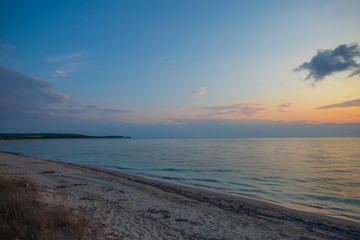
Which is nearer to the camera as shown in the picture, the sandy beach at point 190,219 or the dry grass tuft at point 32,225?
the dry grass tuft at point 32,225

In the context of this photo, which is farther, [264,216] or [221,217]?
[264,216]

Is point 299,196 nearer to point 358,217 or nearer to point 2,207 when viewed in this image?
point 358,217

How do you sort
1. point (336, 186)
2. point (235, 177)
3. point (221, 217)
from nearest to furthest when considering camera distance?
1. point (221, 217)
2. point (336, 186)
3. point (235, 177)

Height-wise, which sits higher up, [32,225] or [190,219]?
[32,225]

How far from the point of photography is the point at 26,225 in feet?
16.4

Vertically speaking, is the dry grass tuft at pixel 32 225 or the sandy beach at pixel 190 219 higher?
the dry grass tuft at pixel 32 225

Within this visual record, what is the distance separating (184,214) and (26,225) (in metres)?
5.89

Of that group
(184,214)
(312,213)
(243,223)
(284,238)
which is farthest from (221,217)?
(312,213)

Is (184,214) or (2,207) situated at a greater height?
(2,207)

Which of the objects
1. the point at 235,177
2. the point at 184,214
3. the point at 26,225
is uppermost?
the point at 26,225

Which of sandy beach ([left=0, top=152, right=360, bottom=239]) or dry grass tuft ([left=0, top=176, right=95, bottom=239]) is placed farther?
sandy beach ([left=0, top=152, right=360, bottom=239])

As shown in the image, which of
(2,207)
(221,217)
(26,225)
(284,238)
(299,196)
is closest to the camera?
(26,225)

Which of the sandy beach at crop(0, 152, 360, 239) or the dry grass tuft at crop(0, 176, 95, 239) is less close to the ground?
the dry grass tuft at crop(0, 176, 95, 239)

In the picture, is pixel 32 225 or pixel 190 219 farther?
pixel 190 219
